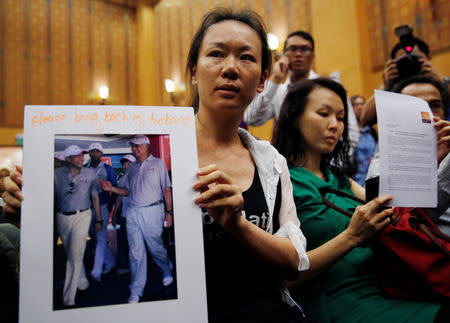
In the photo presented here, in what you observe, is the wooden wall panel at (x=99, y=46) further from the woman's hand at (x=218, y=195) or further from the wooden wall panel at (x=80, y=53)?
A: the woman's hand at (x=218, y=195)

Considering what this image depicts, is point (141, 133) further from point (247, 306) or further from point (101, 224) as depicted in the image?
point (247, 306)

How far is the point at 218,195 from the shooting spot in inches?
27.2

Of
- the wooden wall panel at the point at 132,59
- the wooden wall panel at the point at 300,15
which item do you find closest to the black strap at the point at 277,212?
the wooden wall panel at the point at 300,15

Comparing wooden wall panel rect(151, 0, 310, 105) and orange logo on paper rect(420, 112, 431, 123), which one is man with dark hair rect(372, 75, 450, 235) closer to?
orange logo on paper rect(420, 112, 431, 123)

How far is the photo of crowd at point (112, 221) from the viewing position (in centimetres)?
62

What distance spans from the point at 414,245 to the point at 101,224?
2.72ft

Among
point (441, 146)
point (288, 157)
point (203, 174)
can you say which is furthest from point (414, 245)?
point (203, 174)

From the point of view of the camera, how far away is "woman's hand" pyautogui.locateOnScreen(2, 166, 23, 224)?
2.05ft

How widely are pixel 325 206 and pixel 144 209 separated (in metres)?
0.70

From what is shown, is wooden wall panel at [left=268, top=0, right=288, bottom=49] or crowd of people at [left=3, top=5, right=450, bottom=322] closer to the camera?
crowd of people at [left=3, top=5, right=450, bottom=322]

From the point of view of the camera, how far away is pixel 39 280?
59 cm

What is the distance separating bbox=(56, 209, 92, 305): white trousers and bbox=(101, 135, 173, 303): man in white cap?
0.24 feet

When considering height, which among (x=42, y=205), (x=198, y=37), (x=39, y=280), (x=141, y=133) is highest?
(x=198, y=37)

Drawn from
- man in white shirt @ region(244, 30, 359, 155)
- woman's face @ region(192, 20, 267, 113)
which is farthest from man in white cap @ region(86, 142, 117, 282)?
man in white shirt @ region(244, 30, 359, 155)
